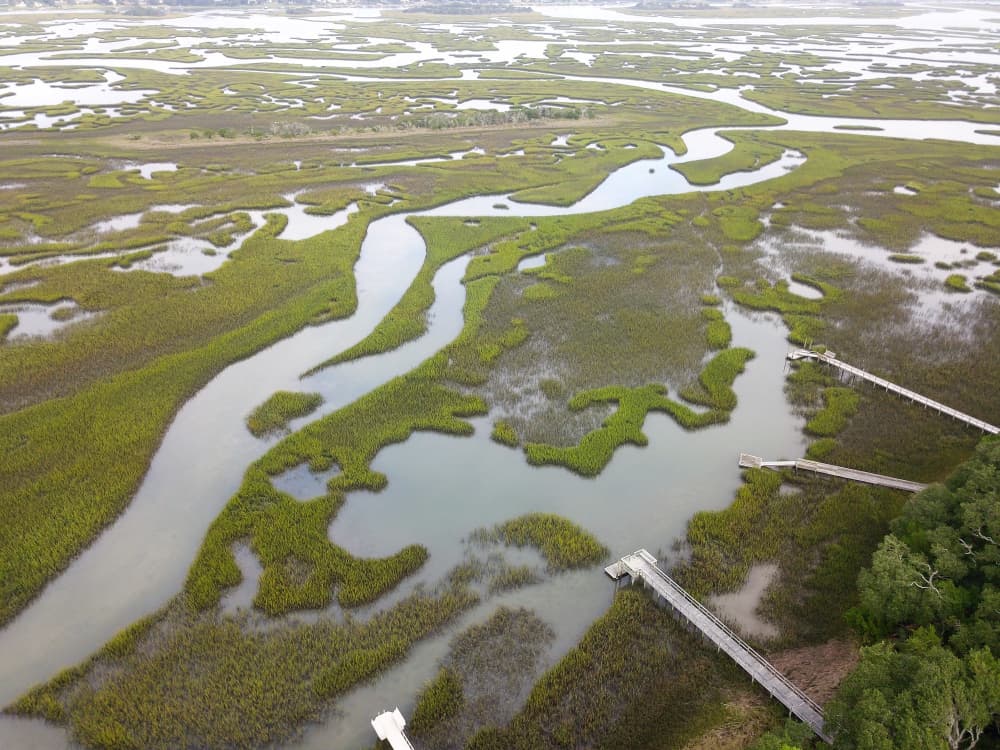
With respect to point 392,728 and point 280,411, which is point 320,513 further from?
point 392,728

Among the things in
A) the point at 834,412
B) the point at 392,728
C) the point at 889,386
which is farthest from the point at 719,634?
the point at 889,386

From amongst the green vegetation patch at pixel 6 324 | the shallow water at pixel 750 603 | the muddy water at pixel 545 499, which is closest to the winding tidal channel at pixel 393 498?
the muddy water at pixel 545 499

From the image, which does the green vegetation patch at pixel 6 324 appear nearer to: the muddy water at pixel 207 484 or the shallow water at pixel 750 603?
the muddy water at pixel 207 484

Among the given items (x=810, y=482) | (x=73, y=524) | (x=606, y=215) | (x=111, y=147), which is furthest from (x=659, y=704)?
(x=111, y=147)

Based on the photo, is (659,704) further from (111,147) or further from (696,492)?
(111,147)

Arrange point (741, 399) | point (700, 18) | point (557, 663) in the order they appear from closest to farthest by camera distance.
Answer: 1. point (557, 663)
2. point (741, 399)
3. point (700, 18)

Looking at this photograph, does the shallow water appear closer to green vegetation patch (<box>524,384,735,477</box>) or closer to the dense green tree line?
the dense green tree line
